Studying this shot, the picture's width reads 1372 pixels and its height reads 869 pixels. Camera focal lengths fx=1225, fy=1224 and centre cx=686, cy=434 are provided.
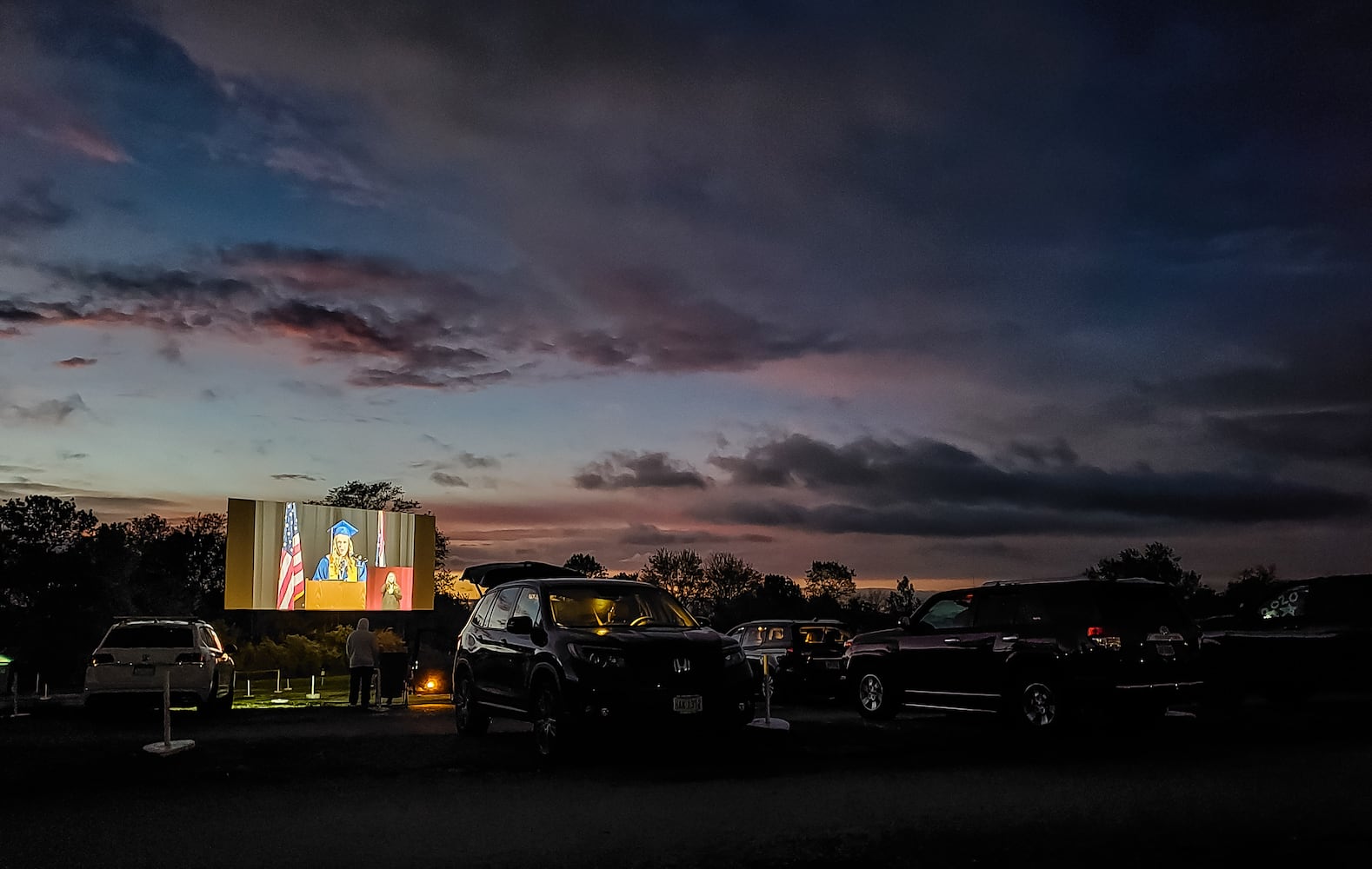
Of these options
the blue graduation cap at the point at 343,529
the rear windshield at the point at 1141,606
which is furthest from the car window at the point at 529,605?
the blue graduation cap at the point at 343,529

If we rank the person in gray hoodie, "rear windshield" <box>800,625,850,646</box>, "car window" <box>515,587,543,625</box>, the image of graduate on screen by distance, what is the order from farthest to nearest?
the image of graduate on screen
"rear windshield" <box>800,625,850,646</box>
the person in gray hoodie
"car window" <box>515,587,543,625</box>

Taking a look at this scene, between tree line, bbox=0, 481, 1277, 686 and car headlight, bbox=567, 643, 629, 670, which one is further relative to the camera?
tree line, bbox=0, 481, 1277, 686

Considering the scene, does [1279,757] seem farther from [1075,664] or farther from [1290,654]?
[1290,654]

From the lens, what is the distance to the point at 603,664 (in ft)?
40.8

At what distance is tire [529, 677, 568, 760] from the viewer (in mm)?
12422

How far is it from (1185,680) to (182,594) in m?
90.5

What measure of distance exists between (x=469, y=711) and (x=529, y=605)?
2072 mm

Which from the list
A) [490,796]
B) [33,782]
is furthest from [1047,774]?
[33,782]

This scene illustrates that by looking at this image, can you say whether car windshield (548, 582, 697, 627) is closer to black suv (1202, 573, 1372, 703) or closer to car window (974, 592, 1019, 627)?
car window (974, 592, 1019, 627)

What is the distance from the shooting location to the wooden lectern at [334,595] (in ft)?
129

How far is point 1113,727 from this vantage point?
15.4 m

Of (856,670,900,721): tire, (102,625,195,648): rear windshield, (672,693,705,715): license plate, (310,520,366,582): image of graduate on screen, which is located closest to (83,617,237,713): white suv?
(102,625,195,648): rear windshield

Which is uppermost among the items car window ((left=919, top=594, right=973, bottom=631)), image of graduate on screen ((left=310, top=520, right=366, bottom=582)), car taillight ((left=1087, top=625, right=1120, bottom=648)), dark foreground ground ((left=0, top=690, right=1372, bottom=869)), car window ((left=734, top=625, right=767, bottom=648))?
image of graduate on screen ((left=310, top=520, right=366, bottom=582))

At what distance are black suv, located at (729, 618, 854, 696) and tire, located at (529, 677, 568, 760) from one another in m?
8.35
